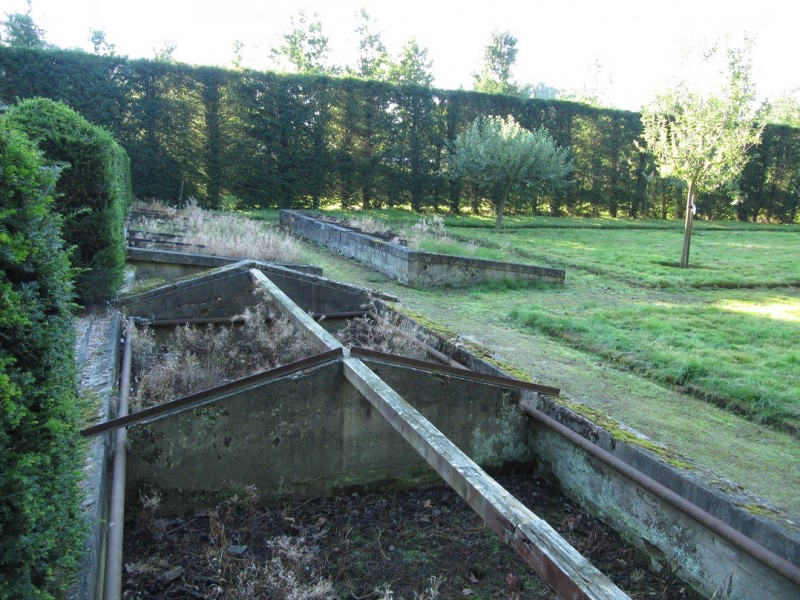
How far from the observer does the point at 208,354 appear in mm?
5441

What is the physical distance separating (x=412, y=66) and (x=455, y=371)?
39.9m

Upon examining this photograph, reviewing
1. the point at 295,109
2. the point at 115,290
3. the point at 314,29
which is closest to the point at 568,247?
the point at 295,109

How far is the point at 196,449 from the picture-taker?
351cm

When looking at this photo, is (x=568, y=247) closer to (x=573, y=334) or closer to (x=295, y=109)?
(x=573, y=334)

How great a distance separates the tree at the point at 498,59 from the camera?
47.5 metres

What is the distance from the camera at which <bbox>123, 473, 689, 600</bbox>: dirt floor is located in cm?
288

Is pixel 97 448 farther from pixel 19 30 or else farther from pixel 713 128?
pixel 19 30

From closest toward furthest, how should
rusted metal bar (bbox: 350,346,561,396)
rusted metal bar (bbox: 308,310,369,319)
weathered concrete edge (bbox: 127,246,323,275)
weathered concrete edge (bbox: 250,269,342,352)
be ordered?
1. rusted metal bar (bbox: 350,346,561,396)
2. weathered concrete edge (bbox: 250,269,342,352)
3. rusted metal bar (bbox: 308,310,369,319)
4. weathered concrete edge (bbox: 127,246,323,275)

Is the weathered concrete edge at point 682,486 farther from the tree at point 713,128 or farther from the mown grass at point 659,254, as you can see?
the tree at point 713,128

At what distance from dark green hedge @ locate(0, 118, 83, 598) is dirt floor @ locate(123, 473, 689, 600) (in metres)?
0.99

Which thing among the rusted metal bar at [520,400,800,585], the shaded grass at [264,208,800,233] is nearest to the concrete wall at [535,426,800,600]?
the rusted metal bar at [520,400,800,585]

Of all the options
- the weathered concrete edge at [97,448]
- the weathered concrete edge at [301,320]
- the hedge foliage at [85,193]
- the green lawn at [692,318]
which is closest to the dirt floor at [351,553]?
the weathered concrete edge at [97,448]

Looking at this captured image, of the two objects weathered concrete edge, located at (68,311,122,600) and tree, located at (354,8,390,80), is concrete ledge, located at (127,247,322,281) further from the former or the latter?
tree, located at (354,8,390,80)

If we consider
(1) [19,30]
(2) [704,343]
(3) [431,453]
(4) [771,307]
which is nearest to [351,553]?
(3) [431,453]
